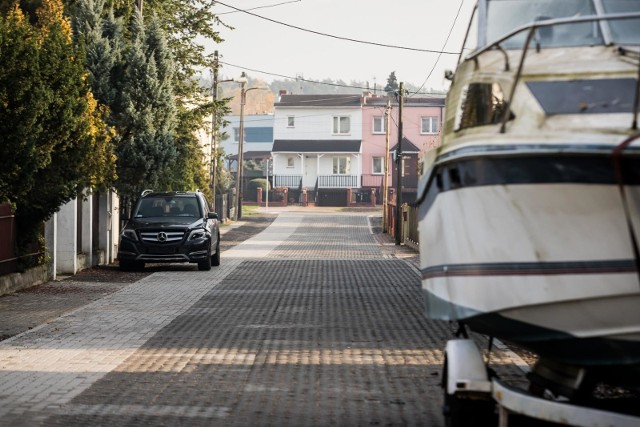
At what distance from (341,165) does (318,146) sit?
7.43 ft

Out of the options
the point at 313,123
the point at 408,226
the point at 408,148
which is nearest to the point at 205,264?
the point at 408,226

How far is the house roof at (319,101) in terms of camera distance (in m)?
96.7

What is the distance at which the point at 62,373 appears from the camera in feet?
39.9

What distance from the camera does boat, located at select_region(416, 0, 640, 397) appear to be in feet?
22.2

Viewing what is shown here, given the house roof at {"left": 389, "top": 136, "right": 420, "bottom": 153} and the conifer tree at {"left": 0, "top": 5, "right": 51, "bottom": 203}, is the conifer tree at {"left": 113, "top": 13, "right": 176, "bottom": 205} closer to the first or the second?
the conifer tree at {"left": 0, "top": 5, "right": 51, "bottom": 203}

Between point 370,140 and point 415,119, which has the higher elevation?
point 415,119

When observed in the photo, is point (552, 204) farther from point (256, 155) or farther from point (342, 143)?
point (256, 155)

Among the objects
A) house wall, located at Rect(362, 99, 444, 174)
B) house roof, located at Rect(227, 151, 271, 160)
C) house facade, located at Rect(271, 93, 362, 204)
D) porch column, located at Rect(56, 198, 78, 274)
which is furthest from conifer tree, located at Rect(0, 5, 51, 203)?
house roof, located at Rect(227, 151, 271, 160)

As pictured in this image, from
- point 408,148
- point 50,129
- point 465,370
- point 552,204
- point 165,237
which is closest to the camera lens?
point 552,204

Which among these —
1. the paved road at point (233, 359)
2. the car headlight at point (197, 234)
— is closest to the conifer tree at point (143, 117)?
the car headlight at point (197, 234)

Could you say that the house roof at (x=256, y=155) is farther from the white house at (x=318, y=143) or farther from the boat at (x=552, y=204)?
the boat at (x=552, y=204)

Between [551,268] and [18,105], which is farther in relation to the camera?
[18,105]

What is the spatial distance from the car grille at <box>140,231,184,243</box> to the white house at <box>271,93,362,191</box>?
65.5 metres

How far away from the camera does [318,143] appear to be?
9631 centimetres
